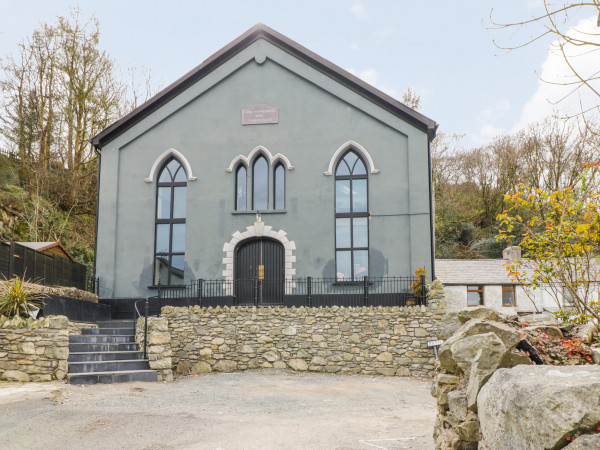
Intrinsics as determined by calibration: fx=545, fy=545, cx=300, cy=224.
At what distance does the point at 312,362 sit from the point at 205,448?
7702 mm

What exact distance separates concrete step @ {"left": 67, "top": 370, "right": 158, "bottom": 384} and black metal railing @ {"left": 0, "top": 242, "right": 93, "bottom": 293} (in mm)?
3819

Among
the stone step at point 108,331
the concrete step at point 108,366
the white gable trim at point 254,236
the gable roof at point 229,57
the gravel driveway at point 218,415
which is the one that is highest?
the gable roof at point 229,57

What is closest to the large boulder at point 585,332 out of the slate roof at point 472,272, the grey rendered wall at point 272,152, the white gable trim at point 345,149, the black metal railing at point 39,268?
the grey rendered wall at point 272,152

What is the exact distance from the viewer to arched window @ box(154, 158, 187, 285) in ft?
59.6

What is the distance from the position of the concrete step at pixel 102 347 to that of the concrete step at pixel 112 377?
4.28 feet

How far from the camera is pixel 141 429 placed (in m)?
7.88

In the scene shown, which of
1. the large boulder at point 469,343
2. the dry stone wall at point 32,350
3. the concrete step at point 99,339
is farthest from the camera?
the concrete step at point 99,339

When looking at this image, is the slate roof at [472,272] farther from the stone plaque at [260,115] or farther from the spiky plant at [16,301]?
the spiky plant at [16,301]

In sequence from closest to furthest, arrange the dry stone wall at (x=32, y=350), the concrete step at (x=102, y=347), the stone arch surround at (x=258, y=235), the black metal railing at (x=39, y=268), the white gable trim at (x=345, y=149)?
the dry stone wall at (x=32, y=350)
the concrete step at (x=102, y=347)
the black metal railing at (x=39, y=268)
the stone arch surround at (x=258, y=235)
the white gable trim at (x=345, y=149)

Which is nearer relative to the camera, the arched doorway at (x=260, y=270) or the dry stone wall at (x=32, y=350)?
the dry stone wall at (x=32, y=350)

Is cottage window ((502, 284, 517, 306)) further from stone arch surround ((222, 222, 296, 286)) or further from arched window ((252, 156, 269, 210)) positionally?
arched window ((252, 156, 269, 210))

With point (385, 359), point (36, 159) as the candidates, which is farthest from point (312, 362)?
point (36, 159)

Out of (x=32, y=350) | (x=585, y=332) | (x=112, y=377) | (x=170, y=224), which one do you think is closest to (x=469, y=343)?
(x=585, y=332)

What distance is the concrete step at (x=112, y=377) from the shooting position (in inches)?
445
